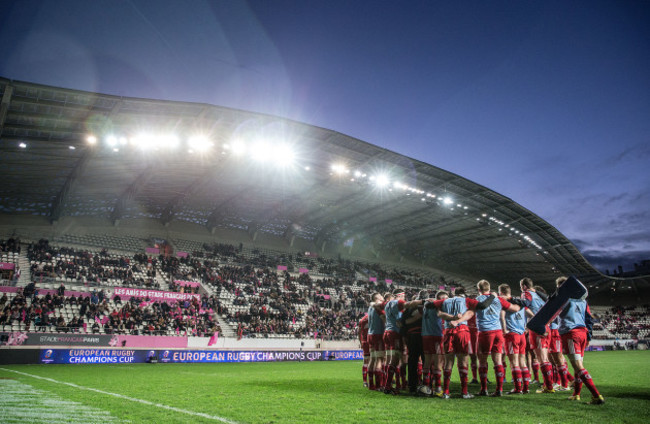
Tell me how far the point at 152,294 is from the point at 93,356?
7.94 m

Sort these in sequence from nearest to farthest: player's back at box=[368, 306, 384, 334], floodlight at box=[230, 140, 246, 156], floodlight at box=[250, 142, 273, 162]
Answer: player's back at box=[368, 306, 384, 334] < floodlight at box=[230, 140, 246, 156] < floodlight at box=[250, 142, 273, 162]

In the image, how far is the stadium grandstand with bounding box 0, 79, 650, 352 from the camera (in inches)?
891

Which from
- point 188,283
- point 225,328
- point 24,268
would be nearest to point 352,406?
point 225,328

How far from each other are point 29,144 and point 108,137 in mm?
4838

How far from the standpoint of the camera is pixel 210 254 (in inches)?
1519

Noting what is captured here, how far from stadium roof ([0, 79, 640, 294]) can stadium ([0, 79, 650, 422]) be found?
0.15 meters

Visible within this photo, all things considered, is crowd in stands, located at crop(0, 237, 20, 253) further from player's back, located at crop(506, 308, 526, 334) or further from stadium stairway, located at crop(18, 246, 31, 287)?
player's back, located at crop(506, 308, 526, 334)

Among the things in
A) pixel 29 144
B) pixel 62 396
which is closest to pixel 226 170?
pixel 29 144

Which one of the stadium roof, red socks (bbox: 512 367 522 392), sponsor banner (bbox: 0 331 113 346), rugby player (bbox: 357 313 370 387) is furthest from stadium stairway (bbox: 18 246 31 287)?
red socks (bbox: 512 367 522 392)

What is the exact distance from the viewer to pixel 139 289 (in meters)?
27.2

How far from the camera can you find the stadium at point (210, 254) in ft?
28.4

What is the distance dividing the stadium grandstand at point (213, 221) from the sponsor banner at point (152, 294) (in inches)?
12.7

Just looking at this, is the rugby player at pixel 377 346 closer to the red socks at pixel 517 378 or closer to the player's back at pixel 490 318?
the player's back at pixel 490 318

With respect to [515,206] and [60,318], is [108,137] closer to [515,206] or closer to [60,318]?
[60,318]
